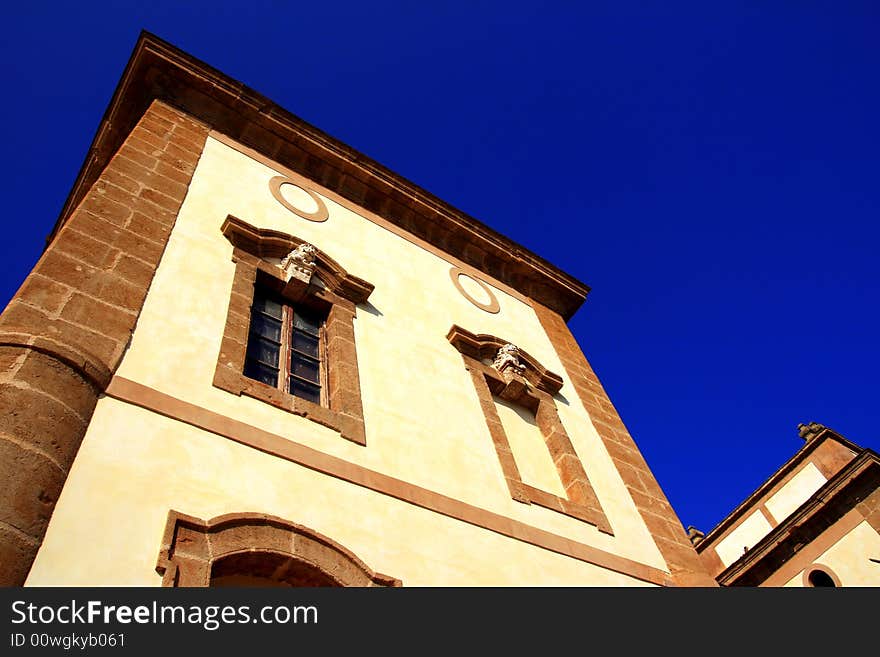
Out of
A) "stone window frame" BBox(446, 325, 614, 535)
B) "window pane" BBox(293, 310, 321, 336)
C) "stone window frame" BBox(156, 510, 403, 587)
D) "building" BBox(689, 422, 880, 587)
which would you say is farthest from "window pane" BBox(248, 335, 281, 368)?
"building" BBox(689, 422, 880, 587)

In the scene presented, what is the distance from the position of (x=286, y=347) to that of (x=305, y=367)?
27 centimetres

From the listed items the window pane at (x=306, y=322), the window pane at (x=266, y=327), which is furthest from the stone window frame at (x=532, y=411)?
the window pane at (x=266, y=327)

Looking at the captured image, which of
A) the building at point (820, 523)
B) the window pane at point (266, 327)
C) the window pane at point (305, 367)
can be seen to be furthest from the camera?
the building at point (820, 523)

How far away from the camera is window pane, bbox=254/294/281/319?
7369 mm

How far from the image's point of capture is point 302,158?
33.5 ft

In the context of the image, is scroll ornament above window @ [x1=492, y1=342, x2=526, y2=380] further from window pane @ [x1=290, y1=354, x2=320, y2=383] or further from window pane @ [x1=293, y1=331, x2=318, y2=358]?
window pane @ [x1=290, y1=354, x2=320, y2=383]

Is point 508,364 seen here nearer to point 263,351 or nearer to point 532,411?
point 532,411

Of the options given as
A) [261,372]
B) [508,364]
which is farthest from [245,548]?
[508,364]

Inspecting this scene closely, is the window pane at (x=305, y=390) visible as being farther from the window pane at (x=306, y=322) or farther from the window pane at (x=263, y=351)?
the window pane at (x=306, y=322)

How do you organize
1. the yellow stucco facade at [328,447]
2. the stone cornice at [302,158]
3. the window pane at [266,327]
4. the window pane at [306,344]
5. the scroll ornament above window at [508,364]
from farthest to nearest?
the stone cornice at [302,158] < the scroll ornament above window at [508,364] < the window pane at [306,344] < the window pane at [266,327] < the yellow stucco facade at [328,447]

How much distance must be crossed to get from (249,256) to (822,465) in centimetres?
1418

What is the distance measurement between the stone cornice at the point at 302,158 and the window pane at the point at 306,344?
346cm

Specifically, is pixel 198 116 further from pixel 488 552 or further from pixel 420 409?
pixel 488 552

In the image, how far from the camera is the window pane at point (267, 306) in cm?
737
